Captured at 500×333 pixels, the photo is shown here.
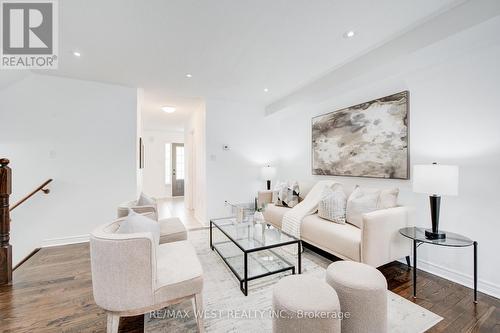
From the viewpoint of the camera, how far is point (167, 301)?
1424 mm

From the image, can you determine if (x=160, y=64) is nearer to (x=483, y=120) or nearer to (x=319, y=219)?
(x=319, y=219)

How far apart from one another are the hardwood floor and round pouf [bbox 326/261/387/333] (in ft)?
1.96

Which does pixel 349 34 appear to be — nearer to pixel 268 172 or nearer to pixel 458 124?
pixel 458 124

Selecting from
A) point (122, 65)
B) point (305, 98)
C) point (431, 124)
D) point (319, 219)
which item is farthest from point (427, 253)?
point (122, 65)

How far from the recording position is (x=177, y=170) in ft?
26.8

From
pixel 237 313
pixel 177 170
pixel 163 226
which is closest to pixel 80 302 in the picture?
pixel 163 226

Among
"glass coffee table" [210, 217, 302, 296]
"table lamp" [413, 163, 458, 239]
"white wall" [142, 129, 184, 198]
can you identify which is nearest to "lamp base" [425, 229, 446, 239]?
"table lamp" [413, 163, 458, 239]

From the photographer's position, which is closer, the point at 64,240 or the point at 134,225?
the point at 134,225

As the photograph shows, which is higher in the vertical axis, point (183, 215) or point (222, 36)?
point (222, 36)

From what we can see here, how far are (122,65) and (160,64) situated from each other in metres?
0.53

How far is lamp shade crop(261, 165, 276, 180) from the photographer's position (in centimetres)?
454

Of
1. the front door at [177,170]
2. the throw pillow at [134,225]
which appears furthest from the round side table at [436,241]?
the front door at [177,170]

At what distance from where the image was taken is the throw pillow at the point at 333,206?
8.88 feet

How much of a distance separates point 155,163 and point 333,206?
23.2 ft
